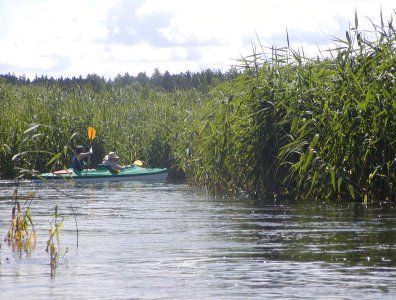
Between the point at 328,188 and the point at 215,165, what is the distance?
3.45 metres

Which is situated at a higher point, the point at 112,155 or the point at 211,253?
the point at 112,155

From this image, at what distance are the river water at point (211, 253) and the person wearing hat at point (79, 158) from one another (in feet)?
22.9

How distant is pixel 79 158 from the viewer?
1030 inches

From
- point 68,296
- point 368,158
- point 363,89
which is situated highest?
point 363,89

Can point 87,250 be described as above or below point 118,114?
below

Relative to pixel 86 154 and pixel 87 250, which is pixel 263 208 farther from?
pixel 86 154

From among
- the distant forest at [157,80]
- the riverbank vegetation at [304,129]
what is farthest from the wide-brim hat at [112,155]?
the distant forest at [157,80]

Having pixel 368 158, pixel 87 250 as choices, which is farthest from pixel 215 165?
pixel 87 250

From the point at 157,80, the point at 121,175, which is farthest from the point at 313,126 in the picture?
the point at 157,80

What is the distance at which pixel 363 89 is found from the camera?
54.9 ft

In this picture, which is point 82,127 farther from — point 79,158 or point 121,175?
point 121,175

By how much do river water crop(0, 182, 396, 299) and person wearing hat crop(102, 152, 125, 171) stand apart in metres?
7.43

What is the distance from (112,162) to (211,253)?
14.7 m

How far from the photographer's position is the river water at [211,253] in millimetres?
9508
